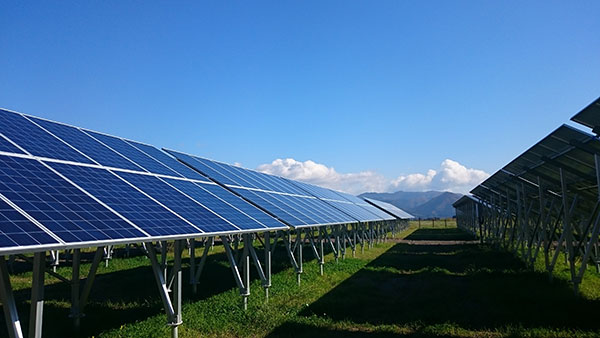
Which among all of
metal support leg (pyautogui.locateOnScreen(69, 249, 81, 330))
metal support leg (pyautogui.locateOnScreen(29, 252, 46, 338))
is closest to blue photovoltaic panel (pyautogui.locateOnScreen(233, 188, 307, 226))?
metal support leg (pyautogui.locateOnScreen(69, 249, 81, 330))

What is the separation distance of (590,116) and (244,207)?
10524 mm

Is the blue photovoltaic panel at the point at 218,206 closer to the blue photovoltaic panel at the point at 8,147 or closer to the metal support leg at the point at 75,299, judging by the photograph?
the metal support leg at the point at 75,299

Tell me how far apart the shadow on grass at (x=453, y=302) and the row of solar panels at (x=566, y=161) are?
4099 mm

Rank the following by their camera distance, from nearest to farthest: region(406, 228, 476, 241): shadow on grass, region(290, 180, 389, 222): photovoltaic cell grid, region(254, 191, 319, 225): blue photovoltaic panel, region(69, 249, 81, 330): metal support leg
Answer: region(69, 249, 81, 330): metal support leg < region(254, 191, 319, 225): blue photovoltaic panel < region(290, 180, 389, 222): photovoltaic cell grid < region(406, 228, 476, 241): shadow on grass

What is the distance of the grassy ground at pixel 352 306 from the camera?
435 inches

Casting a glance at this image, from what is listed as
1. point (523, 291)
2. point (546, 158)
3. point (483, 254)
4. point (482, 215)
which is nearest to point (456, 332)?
point (523, 291)

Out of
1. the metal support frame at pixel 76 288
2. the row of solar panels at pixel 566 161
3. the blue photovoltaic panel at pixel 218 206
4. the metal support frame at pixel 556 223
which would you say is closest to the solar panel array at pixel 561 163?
the row of solar panels at pixel 566 161

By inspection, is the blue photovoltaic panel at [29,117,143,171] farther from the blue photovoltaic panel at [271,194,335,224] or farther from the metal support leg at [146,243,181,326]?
the blue photovoltaic panel at [271,194,335,224]

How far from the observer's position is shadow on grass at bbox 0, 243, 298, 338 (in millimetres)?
11578

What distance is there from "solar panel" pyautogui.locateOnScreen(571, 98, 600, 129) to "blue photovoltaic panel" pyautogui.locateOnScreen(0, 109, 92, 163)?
12.5 m

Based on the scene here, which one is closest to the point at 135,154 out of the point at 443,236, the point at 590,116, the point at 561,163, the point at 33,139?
the point at 33,139

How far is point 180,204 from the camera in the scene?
11273mm

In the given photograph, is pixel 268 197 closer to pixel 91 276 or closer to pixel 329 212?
pixel 329 212

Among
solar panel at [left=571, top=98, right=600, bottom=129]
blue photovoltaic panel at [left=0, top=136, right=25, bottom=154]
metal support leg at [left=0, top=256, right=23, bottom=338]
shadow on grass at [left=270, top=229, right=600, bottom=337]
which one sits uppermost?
solar panel at [left=571, top=98, right=600, bottom=129]
